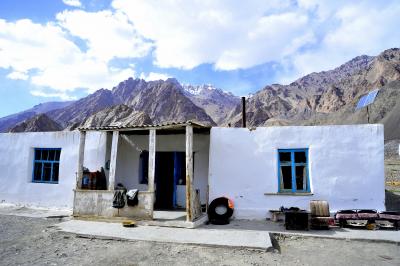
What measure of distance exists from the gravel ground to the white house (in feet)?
6.66

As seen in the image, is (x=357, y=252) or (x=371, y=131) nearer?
(x=357, y=252)

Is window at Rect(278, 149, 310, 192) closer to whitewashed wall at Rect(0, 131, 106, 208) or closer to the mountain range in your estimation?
whitewashed wall at Rect(0, 131, 106, 208)

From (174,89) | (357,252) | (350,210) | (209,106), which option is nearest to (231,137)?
(350,210)

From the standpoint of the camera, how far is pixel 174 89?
9569 centimetres

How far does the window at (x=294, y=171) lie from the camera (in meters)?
10.3

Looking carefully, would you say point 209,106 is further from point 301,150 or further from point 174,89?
point 301,150

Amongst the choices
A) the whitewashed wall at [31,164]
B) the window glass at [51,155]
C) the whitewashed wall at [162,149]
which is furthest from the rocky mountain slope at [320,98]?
the window glass at [51,155]

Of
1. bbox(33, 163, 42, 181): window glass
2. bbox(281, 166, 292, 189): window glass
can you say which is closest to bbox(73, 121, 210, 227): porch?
bbox(281, 166, 292, 189): window glass

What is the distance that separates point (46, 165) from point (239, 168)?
7.52 meters

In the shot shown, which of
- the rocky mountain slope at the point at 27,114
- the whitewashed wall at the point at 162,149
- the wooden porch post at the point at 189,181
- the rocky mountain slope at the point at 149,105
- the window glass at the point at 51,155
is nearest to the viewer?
the wooden porch post at the point at 189,181

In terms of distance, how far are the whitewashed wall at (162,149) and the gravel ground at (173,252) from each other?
4.23 m

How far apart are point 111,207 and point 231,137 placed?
170 inches

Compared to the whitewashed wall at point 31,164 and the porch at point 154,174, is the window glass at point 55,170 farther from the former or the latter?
the porch at point 154,174

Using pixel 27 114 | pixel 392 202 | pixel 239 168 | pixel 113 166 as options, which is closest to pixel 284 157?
pixel 239 168
